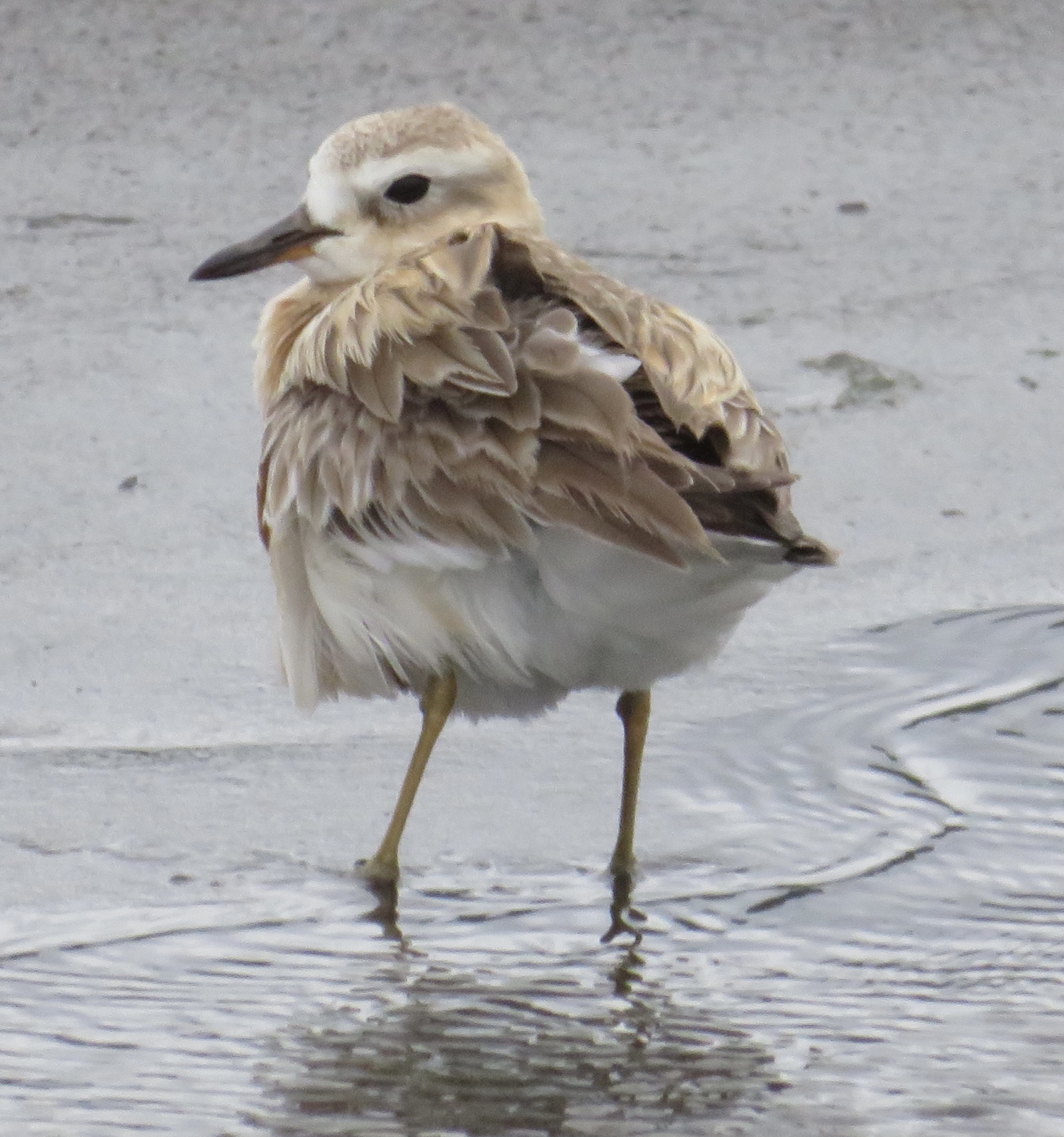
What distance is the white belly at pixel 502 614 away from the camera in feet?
14.1

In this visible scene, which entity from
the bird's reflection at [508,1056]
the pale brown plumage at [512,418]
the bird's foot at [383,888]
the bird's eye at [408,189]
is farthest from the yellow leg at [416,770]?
the bird's eye at [408,189]

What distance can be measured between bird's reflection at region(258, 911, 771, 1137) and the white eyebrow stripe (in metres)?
1.83

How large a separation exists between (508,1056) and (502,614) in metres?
0.91

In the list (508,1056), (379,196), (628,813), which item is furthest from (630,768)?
(379,196)

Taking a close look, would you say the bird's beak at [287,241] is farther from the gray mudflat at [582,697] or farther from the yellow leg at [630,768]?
the yellow leg at [630,768]

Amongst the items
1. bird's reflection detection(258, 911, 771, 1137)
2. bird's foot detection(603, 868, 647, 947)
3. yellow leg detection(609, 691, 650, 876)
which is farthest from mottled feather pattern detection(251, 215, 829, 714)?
bird's reflection detection(258, 911, 771, 1137)

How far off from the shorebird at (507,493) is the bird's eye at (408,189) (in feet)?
1.00

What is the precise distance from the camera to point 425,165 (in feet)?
17.8

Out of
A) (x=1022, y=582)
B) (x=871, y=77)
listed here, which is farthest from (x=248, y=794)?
(x=871, y=77)

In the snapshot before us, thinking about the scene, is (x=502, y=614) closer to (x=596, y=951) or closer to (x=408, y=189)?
(x=596, y=951)

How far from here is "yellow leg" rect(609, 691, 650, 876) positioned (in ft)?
15.5

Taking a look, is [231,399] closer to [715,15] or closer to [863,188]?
[863,188]

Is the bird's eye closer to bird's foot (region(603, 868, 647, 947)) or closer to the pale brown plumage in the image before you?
the pale brown plumage

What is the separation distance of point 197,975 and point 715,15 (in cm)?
648
